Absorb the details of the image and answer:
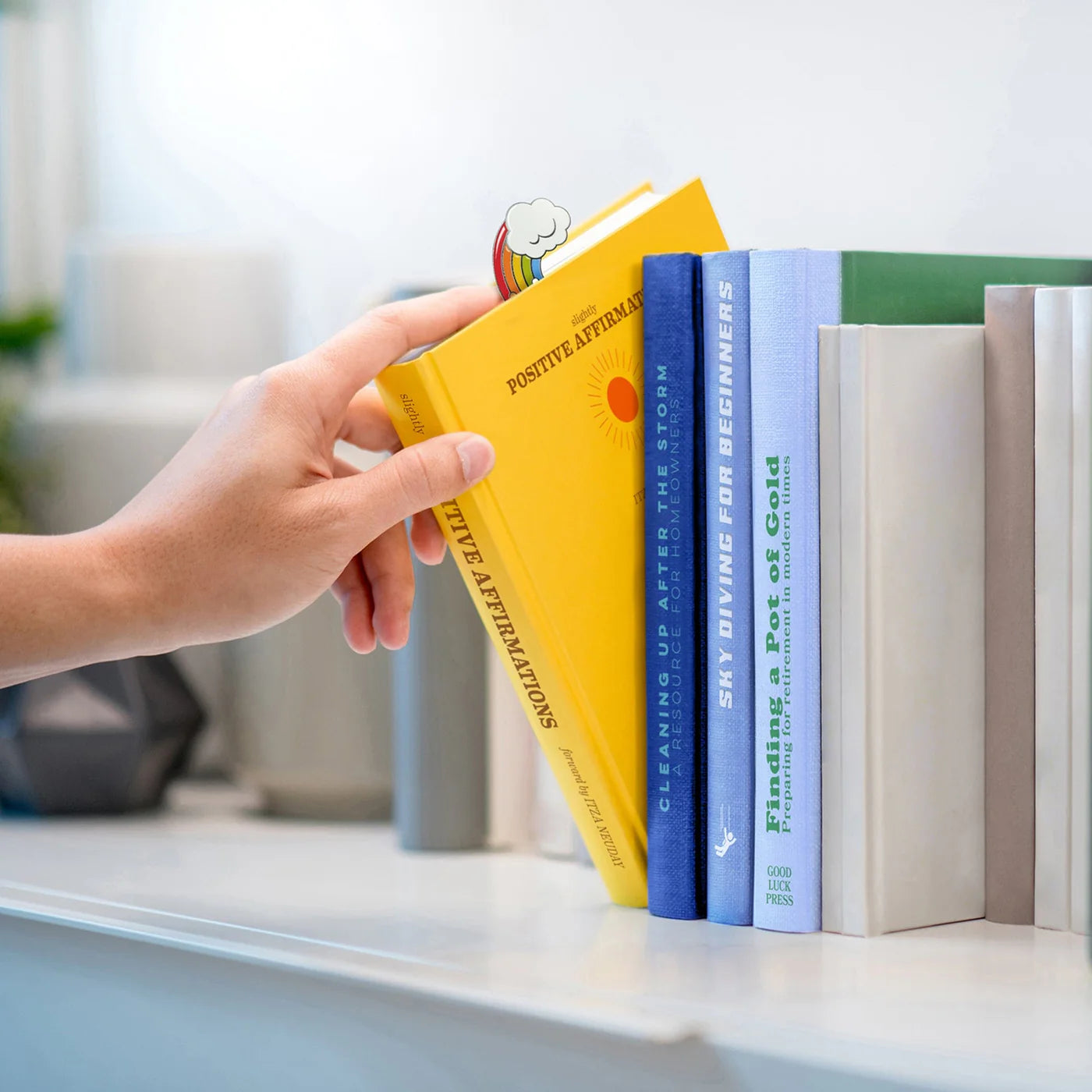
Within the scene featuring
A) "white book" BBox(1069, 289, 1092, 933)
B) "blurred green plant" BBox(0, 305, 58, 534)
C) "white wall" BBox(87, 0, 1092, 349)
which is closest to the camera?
"white book" BBox(1069, 289, 1092, 933)

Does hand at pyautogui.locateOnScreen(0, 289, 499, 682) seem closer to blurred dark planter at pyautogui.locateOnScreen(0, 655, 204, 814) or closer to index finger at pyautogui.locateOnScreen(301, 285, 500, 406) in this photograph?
index finger at pyautogui.locateOnScreen(301, 285, 500, 406)

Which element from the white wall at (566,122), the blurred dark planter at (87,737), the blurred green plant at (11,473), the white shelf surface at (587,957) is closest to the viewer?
the white shelf surface at (587,957)

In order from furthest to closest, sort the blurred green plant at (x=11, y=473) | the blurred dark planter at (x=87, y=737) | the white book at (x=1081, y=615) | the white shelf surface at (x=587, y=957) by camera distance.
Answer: the blurred green plant at (x=11, y=473) < the blurred dark planter at (x=87, y=737) < the white book at (x=1081, y=615) < the white shelf surface at (x=587, y=957)

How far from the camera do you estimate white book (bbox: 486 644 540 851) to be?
35.8 inches

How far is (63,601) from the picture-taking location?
0.67 m

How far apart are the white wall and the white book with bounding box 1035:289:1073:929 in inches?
7.8

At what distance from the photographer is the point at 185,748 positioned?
1.08 m

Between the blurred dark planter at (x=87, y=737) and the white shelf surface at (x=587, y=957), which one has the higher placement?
the blurred dark planter at (x=87, y=737)

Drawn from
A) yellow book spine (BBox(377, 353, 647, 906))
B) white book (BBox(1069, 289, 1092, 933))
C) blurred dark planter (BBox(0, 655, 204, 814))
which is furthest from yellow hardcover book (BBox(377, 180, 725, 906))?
blurred dark planter (BBox(0, 655, 204, 814))

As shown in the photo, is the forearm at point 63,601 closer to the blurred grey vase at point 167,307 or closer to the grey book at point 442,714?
the grey book at point 442,714

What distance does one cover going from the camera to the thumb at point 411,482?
0.67m

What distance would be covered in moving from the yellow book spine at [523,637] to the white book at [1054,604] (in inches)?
7.8

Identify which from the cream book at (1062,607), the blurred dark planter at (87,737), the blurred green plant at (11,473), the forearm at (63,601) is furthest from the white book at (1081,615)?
the blurred green plant at (11,473)

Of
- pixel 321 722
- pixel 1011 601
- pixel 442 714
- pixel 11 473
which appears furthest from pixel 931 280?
pixel 11 473
